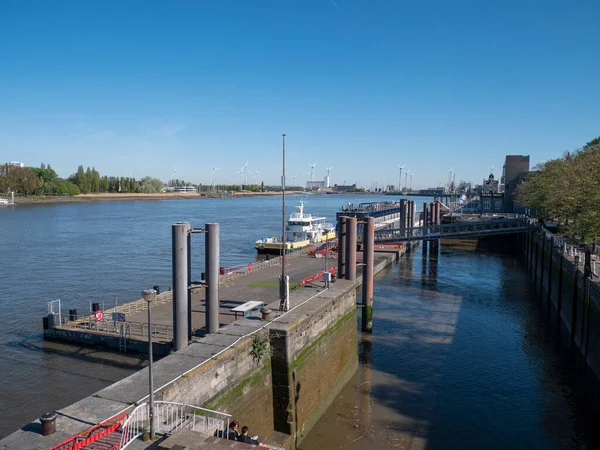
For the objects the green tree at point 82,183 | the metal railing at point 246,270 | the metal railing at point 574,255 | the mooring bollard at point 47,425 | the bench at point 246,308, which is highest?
the green tree at point 82,183

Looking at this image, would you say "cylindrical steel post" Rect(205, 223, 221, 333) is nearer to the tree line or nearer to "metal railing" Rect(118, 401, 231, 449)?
"metal railing" Rect(118, 401, 231, 449)

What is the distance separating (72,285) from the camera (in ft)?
130

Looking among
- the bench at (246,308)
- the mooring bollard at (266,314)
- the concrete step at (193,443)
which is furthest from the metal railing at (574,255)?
the concrete step at (193,443)

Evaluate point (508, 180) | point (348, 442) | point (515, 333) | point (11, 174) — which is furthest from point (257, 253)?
point (11, 174)

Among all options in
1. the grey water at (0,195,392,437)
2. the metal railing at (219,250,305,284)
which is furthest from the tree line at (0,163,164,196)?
the metal railing at (219,250,305,284)

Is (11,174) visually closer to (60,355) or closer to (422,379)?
(60,355)

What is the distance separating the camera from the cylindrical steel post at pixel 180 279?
1722 centimetres

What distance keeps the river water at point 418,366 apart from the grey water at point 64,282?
0.10m

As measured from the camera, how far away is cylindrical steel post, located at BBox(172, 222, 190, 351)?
17.2 m

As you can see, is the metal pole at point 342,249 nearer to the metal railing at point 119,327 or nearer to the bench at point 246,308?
the bench at point 246,308

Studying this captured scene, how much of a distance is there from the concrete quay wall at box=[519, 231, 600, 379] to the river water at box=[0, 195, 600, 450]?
1.17 metres

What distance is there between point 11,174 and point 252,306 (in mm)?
180813

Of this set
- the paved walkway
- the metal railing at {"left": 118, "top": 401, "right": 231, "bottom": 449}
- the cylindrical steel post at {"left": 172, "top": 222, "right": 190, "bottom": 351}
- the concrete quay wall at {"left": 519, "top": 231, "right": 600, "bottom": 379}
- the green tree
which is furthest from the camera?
the green tree

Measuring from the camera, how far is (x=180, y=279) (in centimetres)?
1734
